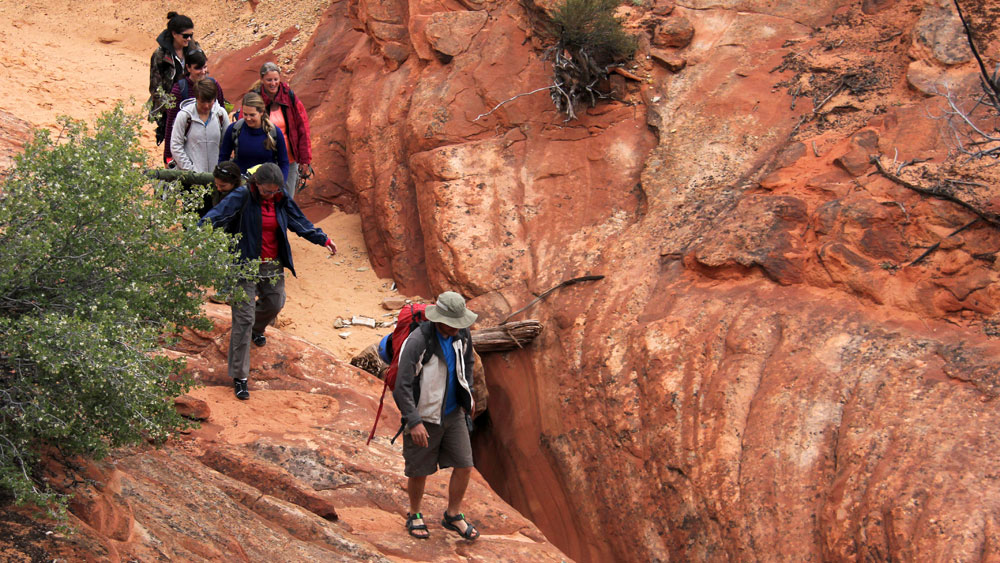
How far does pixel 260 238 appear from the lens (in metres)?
5.88

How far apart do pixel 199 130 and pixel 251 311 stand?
1.66 m

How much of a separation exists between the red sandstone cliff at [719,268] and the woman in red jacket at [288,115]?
4.81ft

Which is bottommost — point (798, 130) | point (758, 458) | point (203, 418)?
point (758, 458)

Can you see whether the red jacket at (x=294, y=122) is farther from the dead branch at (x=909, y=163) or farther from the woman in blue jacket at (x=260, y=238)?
the dead branch at (x=909, y=163)

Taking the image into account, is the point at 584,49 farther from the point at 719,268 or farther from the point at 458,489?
the point at 458,489

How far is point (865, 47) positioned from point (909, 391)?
3.81 m

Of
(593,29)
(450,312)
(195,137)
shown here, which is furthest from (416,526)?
(593,29)

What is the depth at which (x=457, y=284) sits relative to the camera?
8.51m

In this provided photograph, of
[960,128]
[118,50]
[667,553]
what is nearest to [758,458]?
[667,553]

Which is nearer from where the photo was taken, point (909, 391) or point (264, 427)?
point (909, 391)

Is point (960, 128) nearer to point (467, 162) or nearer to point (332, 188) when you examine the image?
point (467, 162)

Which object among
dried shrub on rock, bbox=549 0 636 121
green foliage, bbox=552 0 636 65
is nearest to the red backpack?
dried shrub on rock, bbox=549 0 636 121

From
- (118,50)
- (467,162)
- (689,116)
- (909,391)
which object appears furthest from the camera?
(118,50)

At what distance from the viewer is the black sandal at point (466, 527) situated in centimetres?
520
